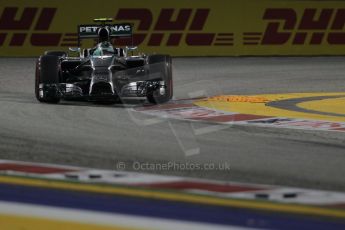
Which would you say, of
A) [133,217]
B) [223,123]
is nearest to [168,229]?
[133,217]

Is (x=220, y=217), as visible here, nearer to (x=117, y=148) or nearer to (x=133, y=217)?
(x=133, y=217)

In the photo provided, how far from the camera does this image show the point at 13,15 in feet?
80.4

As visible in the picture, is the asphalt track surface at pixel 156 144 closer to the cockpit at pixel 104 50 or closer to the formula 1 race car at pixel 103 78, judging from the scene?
the formula 1 race car at pixel 103 78

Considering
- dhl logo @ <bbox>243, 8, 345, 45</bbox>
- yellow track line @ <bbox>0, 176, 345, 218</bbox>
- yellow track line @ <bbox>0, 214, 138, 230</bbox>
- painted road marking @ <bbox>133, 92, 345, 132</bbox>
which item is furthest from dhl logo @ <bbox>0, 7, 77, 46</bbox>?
yellow track line @ <bbox>0, 214, 138, 230</bbox>

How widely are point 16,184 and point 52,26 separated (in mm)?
19377

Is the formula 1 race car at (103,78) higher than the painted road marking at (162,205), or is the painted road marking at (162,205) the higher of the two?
the formula 1 race car at (103,78)

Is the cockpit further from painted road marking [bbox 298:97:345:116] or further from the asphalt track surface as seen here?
painted road marking [bbox 298:97:345:116]

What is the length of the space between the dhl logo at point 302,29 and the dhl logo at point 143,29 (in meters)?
1.12

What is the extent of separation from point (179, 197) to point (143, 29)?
19.6 meters

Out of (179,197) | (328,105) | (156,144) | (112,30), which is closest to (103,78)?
(112,30)

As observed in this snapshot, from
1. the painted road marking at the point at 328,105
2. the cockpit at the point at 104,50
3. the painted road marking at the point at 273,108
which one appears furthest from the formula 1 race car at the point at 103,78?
the painted road marking at the point at 328,105

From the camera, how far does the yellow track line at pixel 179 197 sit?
491 centimetres

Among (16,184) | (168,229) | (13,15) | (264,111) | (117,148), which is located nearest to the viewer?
(168,229)

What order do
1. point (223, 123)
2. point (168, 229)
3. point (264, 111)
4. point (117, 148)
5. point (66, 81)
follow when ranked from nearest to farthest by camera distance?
point (168, 229), point (117, 148), point (223, 123), point (264, 111), point (66, 81)
